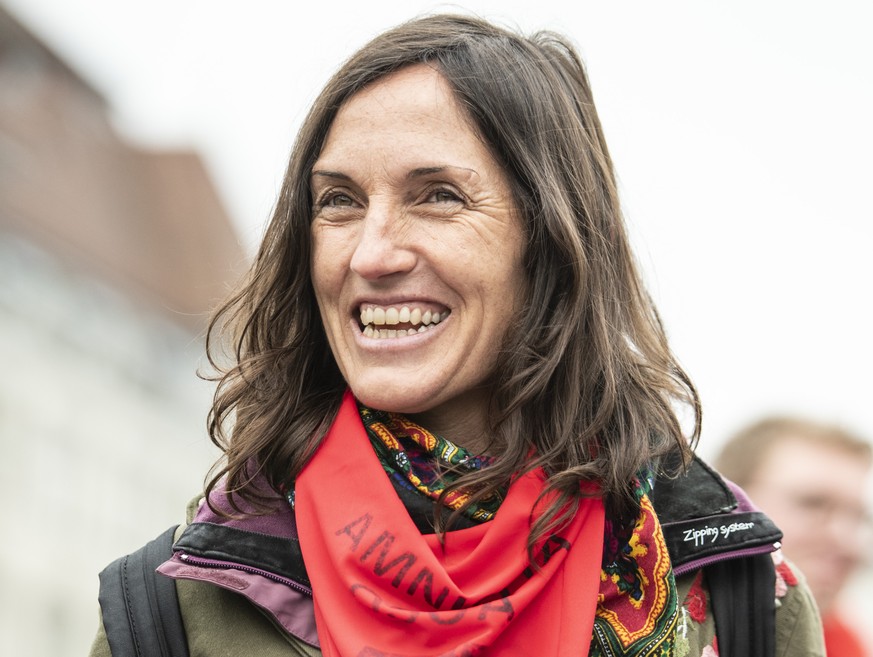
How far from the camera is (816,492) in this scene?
208 inches

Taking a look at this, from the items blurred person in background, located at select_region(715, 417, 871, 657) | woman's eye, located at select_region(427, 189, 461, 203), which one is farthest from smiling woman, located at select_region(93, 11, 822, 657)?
blurred person in background, located at select_region(715, 417, 871, 657)

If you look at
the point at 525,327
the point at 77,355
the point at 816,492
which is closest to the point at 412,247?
the point at 525,327

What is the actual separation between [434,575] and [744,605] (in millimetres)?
757

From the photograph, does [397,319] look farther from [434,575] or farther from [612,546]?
[612,546]

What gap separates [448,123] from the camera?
3227 millimetres

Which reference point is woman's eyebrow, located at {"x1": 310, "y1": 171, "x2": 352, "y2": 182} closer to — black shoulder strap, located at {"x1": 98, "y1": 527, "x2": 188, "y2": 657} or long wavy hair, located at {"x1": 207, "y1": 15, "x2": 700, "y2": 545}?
long wavy hair, located at {"x1": 207, "y1": 15, "x2": 700, "y2": 545}

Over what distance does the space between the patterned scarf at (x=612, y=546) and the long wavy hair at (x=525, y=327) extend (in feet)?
0.17

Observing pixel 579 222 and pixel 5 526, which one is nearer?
pixel 579 222

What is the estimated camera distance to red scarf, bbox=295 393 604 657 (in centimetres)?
300

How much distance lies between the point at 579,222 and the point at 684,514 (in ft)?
2.29

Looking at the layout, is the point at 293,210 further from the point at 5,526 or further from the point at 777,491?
the point at 5,526

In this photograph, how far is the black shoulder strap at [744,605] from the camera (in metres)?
3.29

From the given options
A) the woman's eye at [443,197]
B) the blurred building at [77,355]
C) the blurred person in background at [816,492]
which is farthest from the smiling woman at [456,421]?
the blurred building at [77,355]

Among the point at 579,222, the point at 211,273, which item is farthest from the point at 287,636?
the point at 211,273
